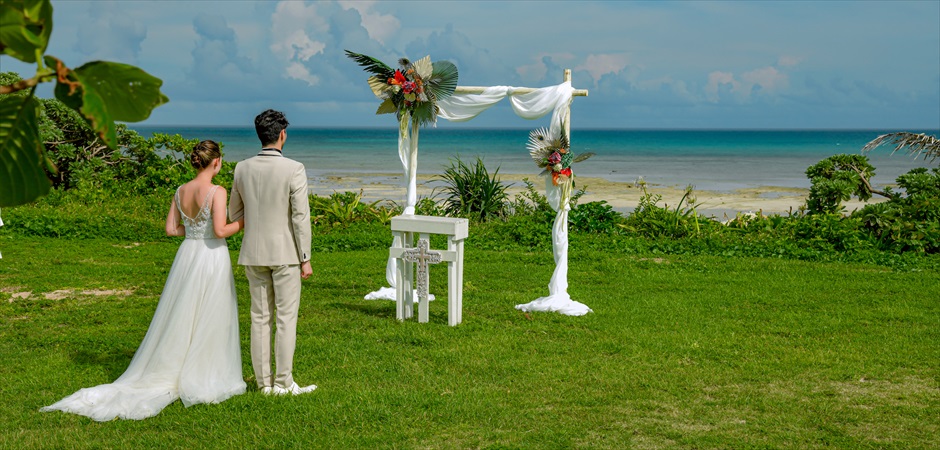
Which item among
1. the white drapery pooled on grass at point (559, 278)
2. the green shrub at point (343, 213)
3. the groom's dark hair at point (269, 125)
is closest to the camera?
the groom's dark hair at point (269, 125)

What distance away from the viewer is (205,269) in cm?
552

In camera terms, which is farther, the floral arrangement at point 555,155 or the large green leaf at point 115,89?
the floral arrangement at point 555,155

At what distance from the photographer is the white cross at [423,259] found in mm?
7852

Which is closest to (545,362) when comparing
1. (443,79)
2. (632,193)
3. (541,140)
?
(541,140)

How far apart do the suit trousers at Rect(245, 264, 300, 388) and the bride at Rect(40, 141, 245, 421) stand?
0.66ft

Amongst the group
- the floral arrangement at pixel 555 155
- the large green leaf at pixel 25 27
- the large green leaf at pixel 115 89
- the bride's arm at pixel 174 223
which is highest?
the large green leaf at pixel 25 27

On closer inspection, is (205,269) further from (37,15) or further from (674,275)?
(674,275)

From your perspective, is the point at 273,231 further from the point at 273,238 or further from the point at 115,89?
the point at 115,89

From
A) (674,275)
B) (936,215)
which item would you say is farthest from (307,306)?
(936,215)

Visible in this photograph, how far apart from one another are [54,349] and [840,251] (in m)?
9.73

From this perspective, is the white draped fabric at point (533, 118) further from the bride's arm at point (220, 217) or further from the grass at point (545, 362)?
the bride's arm at point (220, 217)

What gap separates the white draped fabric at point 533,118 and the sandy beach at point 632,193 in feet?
32.3

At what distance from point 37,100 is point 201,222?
4.70m

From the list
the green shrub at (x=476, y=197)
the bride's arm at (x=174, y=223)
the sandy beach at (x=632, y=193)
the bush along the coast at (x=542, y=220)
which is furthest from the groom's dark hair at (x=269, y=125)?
the sandy beach at (x=632, y=193)
